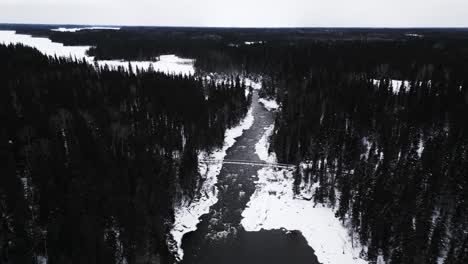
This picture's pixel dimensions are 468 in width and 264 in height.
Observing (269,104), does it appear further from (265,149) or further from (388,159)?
(388,159)

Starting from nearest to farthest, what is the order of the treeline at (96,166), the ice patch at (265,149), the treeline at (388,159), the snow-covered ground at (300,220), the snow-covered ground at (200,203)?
the treeline at (96,166)
the treeline at (388,159)
the snow-covered ground at (300,220)
the snow-covered ground at (200,203)
the ice patch at (265,149)

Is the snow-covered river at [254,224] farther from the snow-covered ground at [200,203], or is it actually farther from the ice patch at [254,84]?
the ice patch at [254,84]

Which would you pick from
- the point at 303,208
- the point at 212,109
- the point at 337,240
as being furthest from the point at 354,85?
the point at 337,240

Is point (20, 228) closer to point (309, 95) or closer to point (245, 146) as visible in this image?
point (245, 146)

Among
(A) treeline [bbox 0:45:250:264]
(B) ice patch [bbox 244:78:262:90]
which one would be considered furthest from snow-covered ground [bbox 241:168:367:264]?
(B) ice patch [bbox 244:78:262:90]

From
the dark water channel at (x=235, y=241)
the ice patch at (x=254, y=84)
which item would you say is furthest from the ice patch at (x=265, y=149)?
the ice patch at (x=254, y=84)

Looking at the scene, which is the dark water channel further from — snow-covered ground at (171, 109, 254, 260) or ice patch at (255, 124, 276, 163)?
ice patch at (255, 124, 276, 163)
